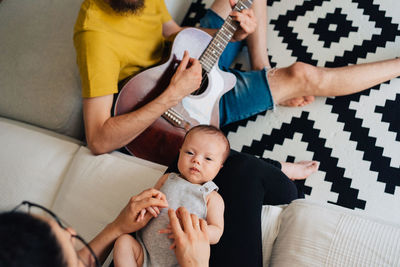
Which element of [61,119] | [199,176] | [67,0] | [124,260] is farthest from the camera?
Result: [67,0]

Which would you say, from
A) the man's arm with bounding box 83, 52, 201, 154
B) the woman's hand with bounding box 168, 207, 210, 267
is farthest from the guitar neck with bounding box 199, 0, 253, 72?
the woman's hand with bounding box 168, 207, 210, 267

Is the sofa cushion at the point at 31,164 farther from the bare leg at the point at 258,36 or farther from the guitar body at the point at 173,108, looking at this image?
the bare leg at the point at 258,36

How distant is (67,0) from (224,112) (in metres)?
0.98

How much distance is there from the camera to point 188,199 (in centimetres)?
92

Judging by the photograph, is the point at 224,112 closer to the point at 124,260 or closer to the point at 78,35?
the point at 78,35

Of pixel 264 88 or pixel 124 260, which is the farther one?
pixel 264 88

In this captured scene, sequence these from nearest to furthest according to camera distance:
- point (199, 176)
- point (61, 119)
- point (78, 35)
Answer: point (199, 176) → point (78, 35) → point (61, 119)

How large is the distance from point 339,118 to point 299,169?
0.33 meters

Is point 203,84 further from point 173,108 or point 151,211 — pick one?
point 151,211

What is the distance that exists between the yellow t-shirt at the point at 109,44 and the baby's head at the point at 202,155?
39 centimetres

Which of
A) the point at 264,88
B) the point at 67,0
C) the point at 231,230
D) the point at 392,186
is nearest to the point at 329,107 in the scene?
the point at 264,88

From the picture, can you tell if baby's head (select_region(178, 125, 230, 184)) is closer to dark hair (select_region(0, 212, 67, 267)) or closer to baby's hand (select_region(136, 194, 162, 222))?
baby's hand (select_region(136, 194, 162, 222))

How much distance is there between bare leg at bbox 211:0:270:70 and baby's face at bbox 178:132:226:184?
72cm

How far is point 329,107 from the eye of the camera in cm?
147
